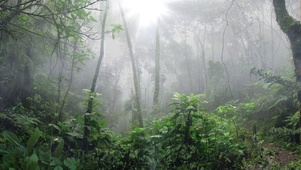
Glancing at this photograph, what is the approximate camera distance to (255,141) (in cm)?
555

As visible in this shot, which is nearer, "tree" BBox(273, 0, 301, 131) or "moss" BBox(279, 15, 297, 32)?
"tree" BBox(273, 0, 301, 131)

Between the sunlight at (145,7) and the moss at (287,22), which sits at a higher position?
the sunlight at (145,7)

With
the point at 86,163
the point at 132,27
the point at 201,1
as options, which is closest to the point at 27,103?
the point at 86,163

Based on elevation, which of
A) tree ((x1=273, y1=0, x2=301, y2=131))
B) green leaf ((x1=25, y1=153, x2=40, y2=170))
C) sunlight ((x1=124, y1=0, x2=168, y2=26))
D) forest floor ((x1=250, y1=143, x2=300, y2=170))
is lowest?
forest floor ((x1=250, y1=143, x2=300, y2=170))

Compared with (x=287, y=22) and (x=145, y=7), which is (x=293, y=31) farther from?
(x=145, y=7)

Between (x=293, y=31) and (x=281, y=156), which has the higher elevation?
(x=293, y=31)

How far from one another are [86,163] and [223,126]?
9.12 ft

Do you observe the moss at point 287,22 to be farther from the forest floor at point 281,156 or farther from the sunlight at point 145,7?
the sunlight at point 145,7

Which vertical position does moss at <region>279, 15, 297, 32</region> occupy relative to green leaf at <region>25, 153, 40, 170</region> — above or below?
above

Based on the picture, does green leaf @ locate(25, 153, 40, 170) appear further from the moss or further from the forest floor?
the moss

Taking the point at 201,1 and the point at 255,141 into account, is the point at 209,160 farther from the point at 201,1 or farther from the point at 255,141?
the point at 201,1

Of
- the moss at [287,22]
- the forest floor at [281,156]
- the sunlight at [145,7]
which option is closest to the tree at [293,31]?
the moss at [287,22]

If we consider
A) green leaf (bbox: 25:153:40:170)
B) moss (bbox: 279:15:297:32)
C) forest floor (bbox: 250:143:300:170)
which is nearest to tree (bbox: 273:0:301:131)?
moss (bbox: 279:15:297:32)

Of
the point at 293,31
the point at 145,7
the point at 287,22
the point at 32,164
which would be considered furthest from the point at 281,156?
the point at 145,7
